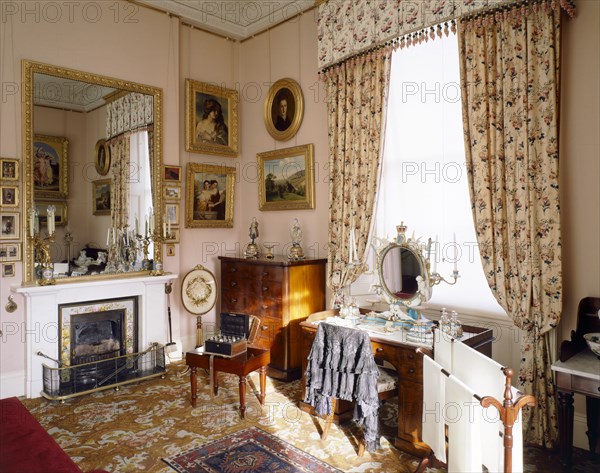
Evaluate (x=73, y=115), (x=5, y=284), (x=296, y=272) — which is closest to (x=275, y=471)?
(x=296, y=272)

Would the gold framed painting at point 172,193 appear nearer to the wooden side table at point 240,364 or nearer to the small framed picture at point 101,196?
the small framed picture at point 101,196

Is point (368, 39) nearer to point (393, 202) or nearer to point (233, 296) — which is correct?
point (393, 202)

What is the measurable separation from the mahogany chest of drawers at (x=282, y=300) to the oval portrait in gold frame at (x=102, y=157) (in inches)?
77.9

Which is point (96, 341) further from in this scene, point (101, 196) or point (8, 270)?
point (101, 196)

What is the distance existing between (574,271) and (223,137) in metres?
4.85

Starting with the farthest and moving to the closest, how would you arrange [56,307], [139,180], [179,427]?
[139,180], [56,307], [179,427]

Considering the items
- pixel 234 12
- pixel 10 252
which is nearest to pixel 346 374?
pixel 10 252

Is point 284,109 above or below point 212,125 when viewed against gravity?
above

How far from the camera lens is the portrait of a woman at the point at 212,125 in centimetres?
658

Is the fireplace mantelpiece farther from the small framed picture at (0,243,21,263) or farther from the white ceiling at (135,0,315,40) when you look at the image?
the white ceiling at (135,0,315,40)

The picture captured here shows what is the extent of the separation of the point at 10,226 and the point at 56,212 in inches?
18.5

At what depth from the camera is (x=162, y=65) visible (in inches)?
242

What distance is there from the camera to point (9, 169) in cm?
490

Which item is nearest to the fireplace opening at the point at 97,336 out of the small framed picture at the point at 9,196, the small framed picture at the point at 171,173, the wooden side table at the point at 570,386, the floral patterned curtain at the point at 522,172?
the small framed picture at the point at 9,196
